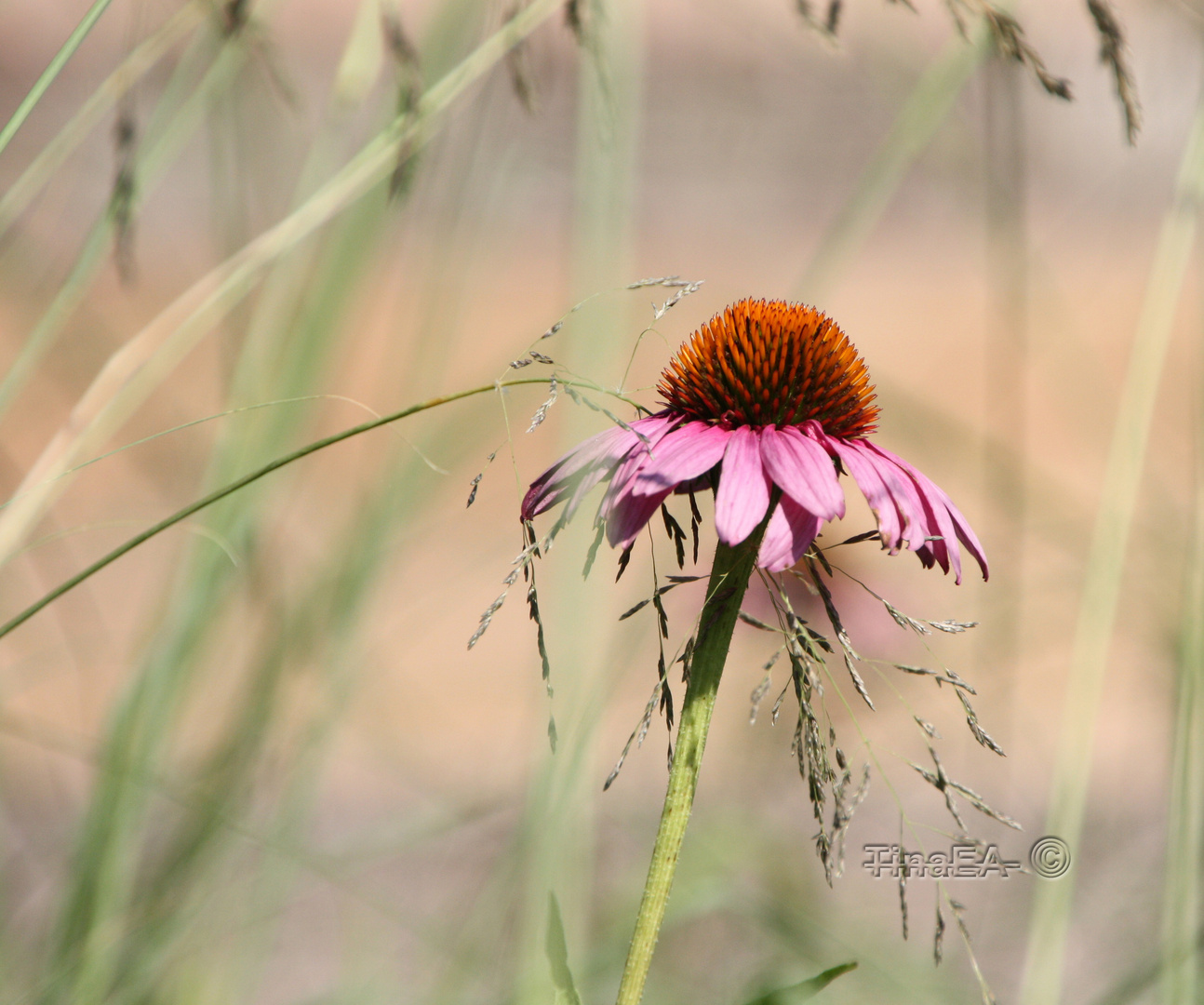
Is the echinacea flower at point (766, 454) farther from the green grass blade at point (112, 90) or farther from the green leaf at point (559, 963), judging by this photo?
the green grass blade at point (112, 90)

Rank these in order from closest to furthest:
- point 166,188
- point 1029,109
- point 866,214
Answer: point 866,214, point 166,188, point 1029,109

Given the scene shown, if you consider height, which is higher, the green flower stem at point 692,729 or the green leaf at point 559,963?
the green flower stem at point 692,729

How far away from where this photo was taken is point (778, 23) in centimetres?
65

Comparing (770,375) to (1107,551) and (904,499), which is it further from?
(1107,551)

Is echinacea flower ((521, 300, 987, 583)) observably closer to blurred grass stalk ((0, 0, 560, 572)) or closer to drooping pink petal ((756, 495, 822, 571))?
drooping pink petal ((756, 495, 822, 571))

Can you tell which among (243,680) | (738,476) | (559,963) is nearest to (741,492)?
(738,476)

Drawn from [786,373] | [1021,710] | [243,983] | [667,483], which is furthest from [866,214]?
[1021,710]

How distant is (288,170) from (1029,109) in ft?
7.40

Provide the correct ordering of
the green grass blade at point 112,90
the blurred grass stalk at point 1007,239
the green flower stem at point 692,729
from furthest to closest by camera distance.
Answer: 1. the blurred grass stalk at point 1007,239
2. the green grass blade at point 112,90
3. the green flower stem at point 692,729

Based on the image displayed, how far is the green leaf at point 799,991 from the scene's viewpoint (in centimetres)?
26

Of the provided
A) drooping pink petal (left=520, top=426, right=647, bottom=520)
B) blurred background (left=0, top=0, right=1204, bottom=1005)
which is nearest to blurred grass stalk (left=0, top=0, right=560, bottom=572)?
blurred background (left=0, top=0, right=1204, bottom=1005)

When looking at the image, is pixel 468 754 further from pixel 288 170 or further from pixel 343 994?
pixel 288 170

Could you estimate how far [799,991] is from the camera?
10.6 inches
